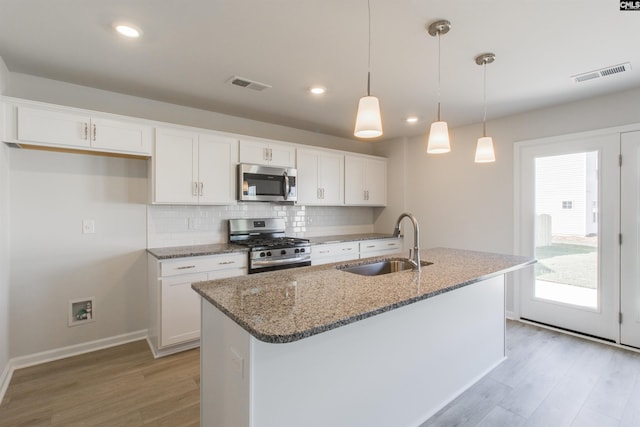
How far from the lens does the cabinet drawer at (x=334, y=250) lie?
3926 mm

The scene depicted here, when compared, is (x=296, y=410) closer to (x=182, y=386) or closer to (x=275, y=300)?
(x=275, y=300)

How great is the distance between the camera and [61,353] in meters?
2.88

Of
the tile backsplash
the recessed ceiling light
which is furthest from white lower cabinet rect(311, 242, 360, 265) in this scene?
the recessed ceiling light

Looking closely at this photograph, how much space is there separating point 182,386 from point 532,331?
140 inches

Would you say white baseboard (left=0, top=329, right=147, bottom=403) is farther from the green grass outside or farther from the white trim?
the green grass outside

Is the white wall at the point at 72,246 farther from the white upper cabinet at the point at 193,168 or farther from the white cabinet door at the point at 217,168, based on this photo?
the white cabinet door at the point at 217,168

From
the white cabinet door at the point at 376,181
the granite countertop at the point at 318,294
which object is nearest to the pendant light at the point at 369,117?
the granite countertop at the point at 318,294

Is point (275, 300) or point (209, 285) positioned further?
point (209, 285)

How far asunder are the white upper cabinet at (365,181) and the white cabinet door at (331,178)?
0.10 m

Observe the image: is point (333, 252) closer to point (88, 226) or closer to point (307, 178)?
point (307, 178)

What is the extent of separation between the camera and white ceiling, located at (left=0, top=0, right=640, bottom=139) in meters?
1.84

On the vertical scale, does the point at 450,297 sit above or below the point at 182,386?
above

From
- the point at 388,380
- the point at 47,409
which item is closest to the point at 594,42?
the point at 388,380

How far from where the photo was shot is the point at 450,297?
2166 mm
